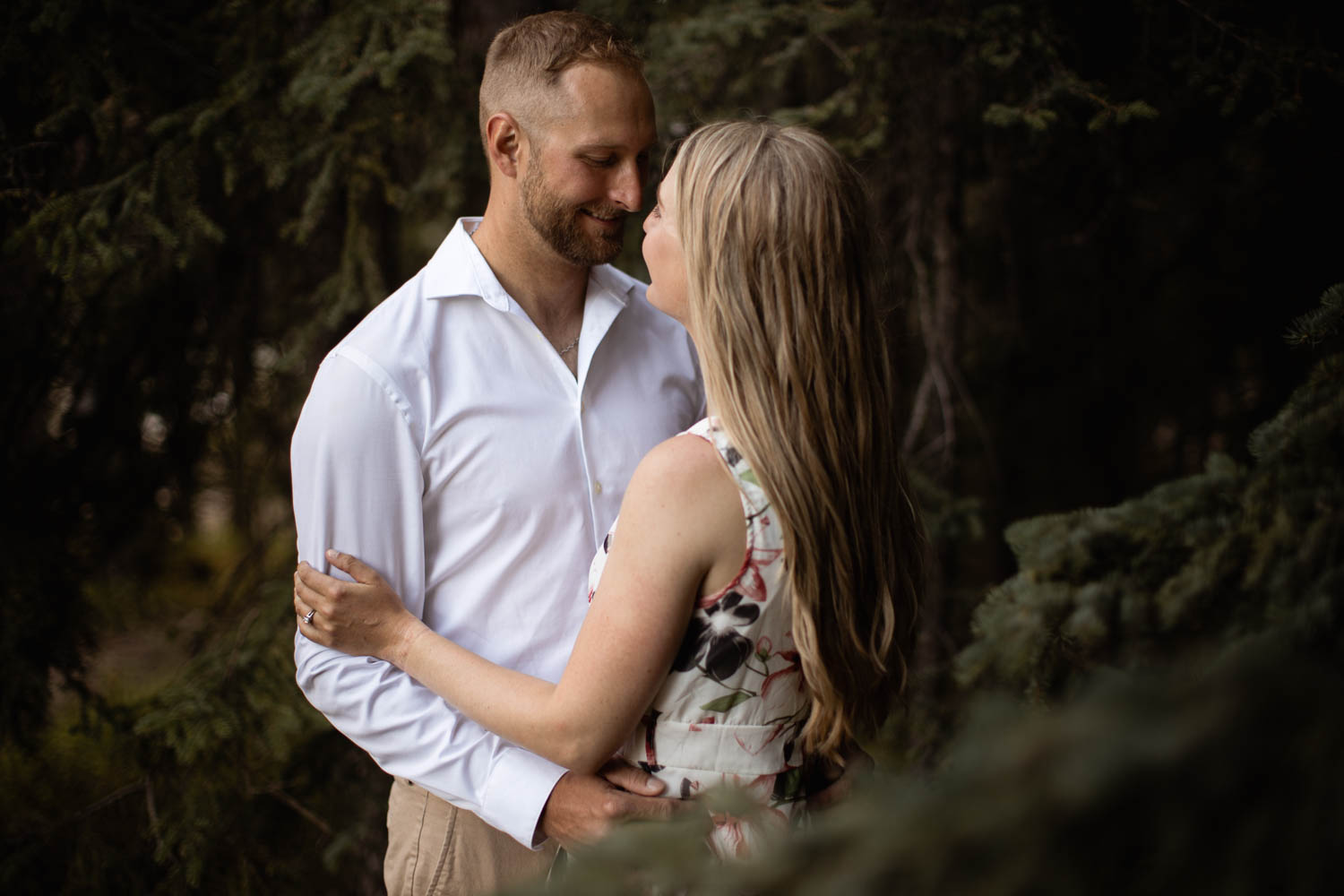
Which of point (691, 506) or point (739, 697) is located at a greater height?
point (691, 506)

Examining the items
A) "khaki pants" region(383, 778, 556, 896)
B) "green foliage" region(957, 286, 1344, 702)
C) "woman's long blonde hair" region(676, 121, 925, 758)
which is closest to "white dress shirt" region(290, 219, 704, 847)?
"khaki pants" region(383, 778, 556, 896)

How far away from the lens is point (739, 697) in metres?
1.54

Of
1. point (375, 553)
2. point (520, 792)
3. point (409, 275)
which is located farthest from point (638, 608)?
point (409, 275)

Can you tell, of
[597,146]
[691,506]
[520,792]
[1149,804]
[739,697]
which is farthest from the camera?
[597,146]

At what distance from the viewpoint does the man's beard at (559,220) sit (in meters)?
2.15

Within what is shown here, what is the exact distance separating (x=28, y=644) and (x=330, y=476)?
79.7 inches

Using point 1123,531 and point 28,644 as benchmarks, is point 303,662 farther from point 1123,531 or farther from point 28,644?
point 28,644

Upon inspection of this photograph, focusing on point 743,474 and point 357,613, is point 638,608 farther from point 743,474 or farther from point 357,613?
point 357,613

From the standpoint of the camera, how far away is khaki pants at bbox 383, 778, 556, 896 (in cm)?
204

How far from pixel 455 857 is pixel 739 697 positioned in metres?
0.91

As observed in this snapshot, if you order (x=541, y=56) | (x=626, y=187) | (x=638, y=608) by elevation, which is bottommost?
(x=638, y=608)

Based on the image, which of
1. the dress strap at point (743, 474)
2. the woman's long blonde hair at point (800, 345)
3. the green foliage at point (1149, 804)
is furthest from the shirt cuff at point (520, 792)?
the green foliage at point (1149, 804)

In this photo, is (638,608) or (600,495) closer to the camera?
(638,608)

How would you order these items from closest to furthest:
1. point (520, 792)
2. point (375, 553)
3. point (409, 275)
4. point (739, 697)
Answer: point (739, 697) < point (520, 792) < point (375, 553) < point (409, 275)
